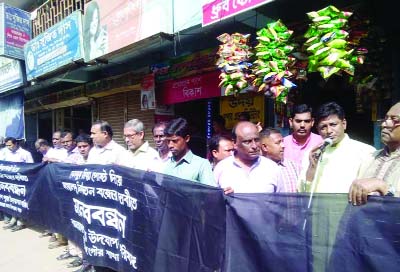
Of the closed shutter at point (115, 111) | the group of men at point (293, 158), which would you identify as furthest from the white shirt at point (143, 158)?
the closed shutter at point (115, 111)

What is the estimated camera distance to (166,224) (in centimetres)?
308

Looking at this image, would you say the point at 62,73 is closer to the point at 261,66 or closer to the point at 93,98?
the point at 93,98

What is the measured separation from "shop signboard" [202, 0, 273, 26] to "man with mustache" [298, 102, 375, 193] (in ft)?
5.67

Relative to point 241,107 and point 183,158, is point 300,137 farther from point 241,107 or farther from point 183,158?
point 241,107

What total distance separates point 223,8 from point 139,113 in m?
4.59

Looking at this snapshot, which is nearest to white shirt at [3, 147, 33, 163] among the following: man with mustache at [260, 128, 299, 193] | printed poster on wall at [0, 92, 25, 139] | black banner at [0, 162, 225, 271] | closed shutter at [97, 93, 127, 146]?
black banner at [0, 162, 225, 271]

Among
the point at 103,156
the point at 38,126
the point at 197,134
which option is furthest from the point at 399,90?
the point at 38,126

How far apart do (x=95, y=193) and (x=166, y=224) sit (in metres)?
1.45

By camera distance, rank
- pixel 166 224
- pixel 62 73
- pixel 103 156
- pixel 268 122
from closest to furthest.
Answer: pixel 166 224, pixel 103 156, pixel 268 122, pixel 62 73

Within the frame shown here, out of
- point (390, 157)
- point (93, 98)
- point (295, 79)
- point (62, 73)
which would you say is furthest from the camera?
point (93, 98)

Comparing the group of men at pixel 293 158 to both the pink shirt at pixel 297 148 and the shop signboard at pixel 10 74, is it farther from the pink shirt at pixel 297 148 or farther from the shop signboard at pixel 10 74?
the shop signboard at pixel 10 74

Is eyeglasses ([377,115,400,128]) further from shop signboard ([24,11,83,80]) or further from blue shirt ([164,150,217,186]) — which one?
shop signboard ([24,11,83,80])

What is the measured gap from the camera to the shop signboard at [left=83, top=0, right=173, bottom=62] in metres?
5.88

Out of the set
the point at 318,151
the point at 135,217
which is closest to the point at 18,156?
the point at 135,217
